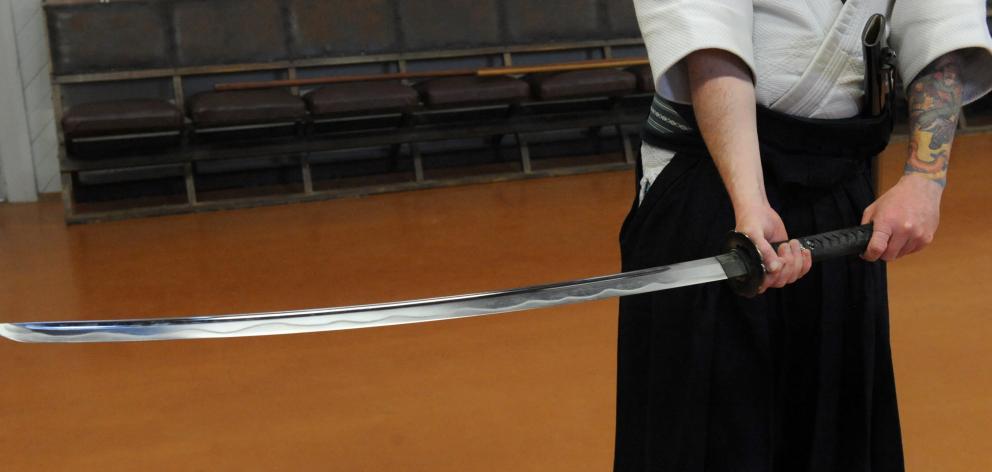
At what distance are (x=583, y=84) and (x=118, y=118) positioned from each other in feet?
7.49

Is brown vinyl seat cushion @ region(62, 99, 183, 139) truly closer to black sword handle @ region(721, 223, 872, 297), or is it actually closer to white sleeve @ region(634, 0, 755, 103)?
white sleeve @ region(634, 0, 755, 103)

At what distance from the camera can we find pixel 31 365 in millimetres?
2797

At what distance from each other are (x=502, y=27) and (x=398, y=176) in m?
1.02

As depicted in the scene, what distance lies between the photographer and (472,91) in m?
5.07

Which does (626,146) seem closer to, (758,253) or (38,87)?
(38,87)

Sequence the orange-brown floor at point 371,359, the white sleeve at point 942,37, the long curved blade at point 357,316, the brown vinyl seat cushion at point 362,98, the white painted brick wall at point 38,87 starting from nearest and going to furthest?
the long curved blade at point 357,316 < the white sleeve at point 942,37 < the orange-brown floor at point 371,359 < the brown vinyl seat cushion at point 362,98 < the white painted brick wall at point 38,87

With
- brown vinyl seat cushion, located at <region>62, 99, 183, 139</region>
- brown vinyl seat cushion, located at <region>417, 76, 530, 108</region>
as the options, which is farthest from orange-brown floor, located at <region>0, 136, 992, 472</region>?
brown vinyl seat cushion, located at <region>417, 76, 530, 108</region>

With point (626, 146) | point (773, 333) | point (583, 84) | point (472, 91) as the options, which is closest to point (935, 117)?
point (773, 333)

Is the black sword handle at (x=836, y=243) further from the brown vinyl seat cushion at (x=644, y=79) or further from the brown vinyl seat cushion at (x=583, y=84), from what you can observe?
the brown vinyl seat cushion at (x=644, y=79)

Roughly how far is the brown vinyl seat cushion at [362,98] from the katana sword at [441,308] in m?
4.03

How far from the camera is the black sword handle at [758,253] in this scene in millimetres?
1032

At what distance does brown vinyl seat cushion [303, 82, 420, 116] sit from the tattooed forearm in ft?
13.0

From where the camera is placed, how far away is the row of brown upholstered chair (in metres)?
4.68

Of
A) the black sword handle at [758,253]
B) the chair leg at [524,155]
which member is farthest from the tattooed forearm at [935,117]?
the chair leg at [524,155]
